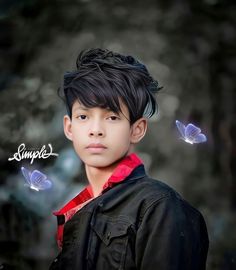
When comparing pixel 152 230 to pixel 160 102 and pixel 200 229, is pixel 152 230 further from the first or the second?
pixel 160 102

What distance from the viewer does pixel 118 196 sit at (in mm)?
1520

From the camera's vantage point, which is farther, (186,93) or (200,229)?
(186,93)

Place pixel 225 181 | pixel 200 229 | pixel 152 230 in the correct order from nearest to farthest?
pixel 152 230
pixel 200 229
pixel 225 181

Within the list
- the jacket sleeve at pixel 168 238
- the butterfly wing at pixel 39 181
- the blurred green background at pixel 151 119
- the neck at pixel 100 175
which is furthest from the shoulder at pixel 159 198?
the butterfly wing at pixel 39 181

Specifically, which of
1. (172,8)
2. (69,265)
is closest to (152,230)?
(69,265)

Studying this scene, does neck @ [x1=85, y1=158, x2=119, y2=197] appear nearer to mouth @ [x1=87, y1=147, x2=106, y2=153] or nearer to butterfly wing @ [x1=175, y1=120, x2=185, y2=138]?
mouth @ [x1=87, y1=147, x2=106, y2=153]

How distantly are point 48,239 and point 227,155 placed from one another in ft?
2.80

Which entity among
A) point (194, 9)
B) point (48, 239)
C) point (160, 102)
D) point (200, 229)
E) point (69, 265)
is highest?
point (194, 9)

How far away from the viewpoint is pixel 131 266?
1417 millimetres

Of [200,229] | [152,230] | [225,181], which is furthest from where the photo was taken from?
[225,181]

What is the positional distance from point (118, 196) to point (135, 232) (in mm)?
133

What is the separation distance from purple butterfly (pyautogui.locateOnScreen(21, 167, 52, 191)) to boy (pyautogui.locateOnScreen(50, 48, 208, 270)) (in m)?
0.51

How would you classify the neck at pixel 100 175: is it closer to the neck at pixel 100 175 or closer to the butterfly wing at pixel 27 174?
the neck at pixel 100 175

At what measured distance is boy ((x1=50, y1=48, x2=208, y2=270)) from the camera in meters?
1.40
